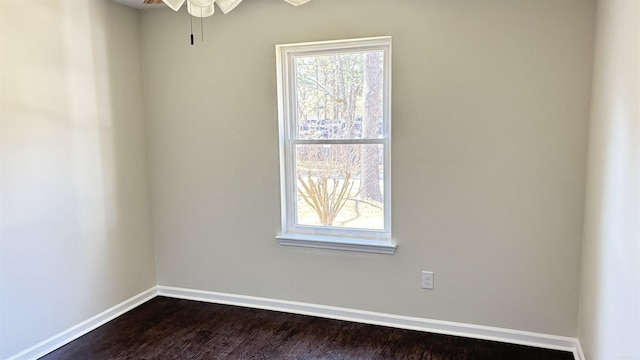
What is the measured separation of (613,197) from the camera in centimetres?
193

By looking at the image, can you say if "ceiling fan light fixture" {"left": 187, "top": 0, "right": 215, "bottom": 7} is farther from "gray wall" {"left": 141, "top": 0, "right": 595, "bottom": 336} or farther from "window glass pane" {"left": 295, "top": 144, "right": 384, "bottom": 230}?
"window glass pane" {"left": 295, "top": 144, "right": 384, "bottom": 230}

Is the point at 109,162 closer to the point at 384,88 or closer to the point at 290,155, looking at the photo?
the point at 290,155

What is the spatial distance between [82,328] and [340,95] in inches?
96.7

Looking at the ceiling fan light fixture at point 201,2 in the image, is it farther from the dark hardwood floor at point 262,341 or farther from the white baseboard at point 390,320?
the white baseboard at point 390,320

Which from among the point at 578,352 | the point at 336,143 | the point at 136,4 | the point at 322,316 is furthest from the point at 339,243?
the point at 136,4

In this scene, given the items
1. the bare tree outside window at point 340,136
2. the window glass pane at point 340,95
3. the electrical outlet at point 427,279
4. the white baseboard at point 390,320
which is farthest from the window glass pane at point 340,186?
the white baseboard at point 390,320

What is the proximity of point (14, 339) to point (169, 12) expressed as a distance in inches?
97.3

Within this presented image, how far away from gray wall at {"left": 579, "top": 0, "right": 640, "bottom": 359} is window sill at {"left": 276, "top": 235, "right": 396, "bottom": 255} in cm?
120

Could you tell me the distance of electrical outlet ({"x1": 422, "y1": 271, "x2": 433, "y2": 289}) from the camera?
9.45ft

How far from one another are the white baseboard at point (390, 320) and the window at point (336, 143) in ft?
1.62

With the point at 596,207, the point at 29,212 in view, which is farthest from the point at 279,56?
the point at 596,207

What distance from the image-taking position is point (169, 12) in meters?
3.26

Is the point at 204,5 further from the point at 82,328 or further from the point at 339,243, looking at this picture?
the point at 82,328

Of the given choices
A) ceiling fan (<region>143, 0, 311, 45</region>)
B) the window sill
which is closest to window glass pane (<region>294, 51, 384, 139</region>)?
the window sill
